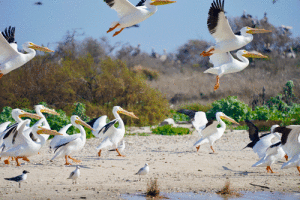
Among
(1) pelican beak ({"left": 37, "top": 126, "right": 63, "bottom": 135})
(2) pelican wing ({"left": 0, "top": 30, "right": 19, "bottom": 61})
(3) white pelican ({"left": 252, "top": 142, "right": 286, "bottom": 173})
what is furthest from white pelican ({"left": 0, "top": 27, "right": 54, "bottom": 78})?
(3) white pelican ({"left": 252, "top": 142, "right": 286, "bottom": 173})

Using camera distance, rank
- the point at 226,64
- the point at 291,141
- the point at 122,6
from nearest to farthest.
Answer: the point at 122,6, the point at 226,64, the point at 291,141

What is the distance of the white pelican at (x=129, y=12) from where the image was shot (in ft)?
14.4

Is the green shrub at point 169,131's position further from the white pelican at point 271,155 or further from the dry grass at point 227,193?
the dry grass at point 227,193

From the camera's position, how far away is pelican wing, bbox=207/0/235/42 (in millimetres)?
4727

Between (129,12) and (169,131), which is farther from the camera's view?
(169,131)

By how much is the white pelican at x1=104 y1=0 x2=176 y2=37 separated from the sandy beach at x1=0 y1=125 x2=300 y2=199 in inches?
104

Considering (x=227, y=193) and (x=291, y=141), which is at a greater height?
(x=291, y=141)

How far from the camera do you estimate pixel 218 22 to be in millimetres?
4781

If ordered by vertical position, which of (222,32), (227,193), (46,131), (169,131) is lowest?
(169,131)

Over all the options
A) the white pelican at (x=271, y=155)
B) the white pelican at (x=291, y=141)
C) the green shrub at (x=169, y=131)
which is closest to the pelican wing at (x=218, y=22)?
the white pelican at (x=291, y=141)

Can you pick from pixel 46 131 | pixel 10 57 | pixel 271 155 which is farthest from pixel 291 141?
pixel 10 57

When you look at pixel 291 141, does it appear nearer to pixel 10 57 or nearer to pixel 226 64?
pixel 226 64

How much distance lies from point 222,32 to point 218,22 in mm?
143

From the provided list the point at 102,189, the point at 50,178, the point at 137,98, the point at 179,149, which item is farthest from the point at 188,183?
the point at 137,98
